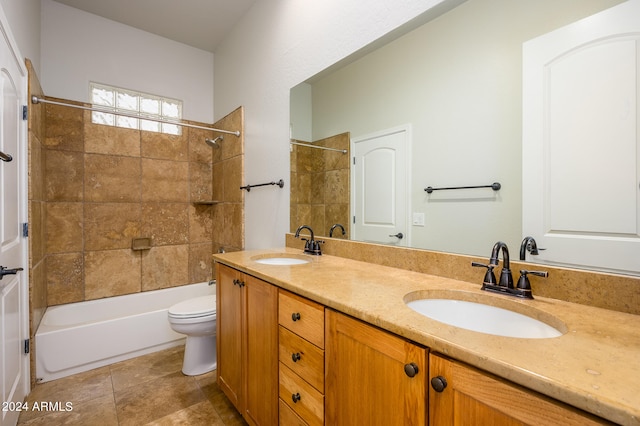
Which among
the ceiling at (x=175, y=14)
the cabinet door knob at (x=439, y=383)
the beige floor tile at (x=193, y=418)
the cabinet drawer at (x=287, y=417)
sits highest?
the ceiling at (x=175, y=14)

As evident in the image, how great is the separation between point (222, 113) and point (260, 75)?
89 centimetres

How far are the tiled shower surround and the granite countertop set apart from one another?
6.24ft

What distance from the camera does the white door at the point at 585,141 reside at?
2.61ft

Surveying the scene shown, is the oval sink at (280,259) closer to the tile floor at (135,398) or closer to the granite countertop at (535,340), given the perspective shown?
the granite countertop at (535,340)

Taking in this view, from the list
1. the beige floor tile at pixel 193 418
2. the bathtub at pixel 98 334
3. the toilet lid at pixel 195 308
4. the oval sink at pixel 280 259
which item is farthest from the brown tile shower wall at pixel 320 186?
the bathtub at pixel 98 334

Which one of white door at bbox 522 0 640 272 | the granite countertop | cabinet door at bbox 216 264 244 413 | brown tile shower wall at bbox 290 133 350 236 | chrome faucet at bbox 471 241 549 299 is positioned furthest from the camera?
brown tile shower wall at bbox 290 133 350 236

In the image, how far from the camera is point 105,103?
8.91 ft

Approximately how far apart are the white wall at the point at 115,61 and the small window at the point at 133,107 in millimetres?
60

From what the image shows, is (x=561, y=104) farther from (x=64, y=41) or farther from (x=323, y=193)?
(x=64, y=41)

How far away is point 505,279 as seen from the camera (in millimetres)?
948

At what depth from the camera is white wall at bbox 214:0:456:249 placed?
1543 millimetres

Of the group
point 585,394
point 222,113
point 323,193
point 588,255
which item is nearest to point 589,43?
point 588,255

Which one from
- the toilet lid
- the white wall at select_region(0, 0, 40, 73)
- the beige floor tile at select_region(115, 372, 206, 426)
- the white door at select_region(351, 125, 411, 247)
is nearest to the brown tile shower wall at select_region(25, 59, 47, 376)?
→ the white wall at select_region(0, 0, 40, 73)

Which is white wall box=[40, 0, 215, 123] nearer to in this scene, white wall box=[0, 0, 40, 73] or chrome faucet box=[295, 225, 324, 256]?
white wall box=[0, 0, 40, 73]
